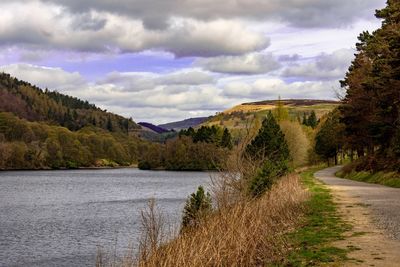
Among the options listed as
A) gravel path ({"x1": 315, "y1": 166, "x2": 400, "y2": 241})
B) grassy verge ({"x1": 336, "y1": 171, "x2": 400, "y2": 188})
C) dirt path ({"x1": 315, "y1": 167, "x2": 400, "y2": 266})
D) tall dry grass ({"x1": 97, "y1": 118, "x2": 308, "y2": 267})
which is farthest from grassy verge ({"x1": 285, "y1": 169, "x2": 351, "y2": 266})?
grassy verge ({"x1": 336, "y1": 171, "x2": 400, "y2": 188})

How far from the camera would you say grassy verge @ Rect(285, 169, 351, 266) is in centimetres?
1329

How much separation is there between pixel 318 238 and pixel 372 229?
2646 mm

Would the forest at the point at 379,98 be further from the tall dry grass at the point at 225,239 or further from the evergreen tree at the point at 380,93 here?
the tall dry grass at the point at 225,239

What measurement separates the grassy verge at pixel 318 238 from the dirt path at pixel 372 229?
369 millimetres

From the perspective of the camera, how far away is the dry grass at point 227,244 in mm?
11594

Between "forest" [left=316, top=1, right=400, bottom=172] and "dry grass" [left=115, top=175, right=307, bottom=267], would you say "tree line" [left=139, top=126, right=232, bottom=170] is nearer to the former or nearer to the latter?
"forest" [left=316, top=1, right=400, bottom=172]

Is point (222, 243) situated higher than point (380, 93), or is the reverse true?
point (380, 93)

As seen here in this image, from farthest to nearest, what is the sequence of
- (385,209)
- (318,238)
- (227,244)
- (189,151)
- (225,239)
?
1. (189,151)
2. (385,209)
3. (318,238)
4. (227,244)
5. (225,239)

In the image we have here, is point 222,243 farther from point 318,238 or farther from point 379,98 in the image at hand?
point 379,98

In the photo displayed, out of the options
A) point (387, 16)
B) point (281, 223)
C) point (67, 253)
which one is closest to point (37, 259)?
point (67, 253)

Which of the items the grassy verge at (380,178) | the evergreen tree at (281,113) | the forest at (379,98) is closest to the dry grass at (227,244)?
the forest at (379,98)

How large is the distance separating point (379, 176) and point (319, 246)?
32.6 meters

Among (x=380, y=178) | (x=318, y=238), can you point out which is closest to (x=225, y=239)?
(x=318, y=238)

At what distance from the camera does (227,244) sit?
13484 mm
